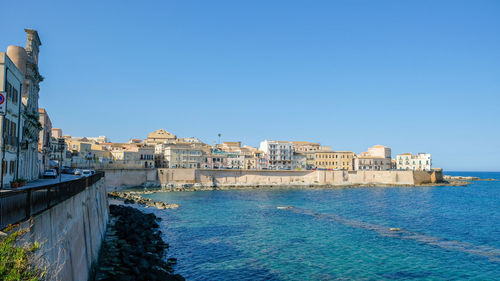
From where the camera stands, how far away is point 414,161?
5581 inches

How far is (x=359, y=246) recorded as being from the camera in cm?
2883

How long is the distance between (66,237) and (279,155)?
115 m

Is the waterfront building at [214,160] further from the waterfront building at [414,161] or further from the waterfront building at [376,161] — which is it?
the waterfront building at [414,161]

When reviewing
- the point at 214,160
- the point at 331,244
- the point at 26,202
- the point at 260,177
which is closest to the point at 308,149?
the point at 214,160

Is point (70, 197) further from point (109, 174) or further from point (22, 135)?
point (109, 174)

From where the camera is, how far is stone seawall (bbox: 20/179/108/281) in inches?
391

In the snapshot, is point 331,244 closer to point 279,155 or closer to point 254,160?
point 254,160

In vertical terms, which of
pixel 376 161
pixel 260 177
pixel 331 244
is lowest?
pixel 331 244

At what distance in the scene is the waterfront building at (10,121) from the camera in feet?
70.8

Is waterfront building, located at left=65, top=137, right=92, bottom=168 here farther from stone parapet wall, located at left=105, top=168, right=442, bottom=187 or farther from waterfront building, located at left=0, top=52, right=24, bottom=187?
waterfront building, located at left=0, top=52, right=24, bottom=187

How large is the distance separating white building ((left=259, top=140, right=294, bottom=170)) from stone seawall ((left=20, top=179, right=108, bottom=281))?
107125mm

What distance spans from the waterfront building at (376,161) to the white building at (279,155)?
981 inches

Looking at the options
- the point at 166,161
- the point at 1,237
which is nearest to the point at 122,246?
the point at 1,237

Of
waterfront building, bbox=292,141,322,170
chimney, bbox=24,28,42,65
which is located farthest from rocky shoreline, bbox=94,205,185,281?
waterfront building, bbox=292,141,322,170
